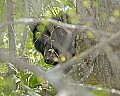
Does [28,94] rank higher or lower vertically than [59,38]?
lower

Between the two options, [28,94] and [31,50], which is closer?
[28,94]

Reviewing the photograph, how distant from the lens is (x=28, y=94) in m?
3.52

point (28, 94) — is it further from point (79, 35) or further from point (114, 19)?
point (114, 19)

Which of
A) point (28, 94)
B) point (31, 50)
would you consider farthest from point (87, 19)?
point (31, 50)

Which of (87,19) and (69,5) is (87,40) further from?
(69,5)

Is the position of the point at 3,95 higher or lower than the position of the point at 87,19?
lower

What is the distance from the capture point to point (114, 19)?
3033 millimetres

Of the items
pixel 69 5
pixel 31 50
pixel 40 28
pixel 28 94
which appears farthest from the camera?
pixel 31 50

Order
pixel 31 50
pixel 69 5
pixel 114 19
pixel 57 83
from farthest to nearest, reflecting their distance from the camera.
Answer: pixel 31 50 < pixel 69 5 < pixel 114 19 < pixel 57 83

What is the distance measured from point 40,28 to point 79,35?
1.18 m

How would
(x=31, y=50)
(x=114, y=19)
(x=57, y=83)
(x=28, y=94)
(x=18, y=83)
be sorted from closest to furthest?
1. (x=57, y=83)
2. (x=114, y=19)
3. (x=28, y=94)
4. (x=18, y=83)
5. (x=31, y=50)

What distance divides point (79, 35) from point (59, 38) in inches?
A: 37.7

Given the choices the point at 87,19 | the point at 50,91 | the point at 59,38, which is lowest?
the point at 50,91

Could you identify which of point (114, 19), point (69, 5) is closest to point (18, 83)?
point (69, 5)
